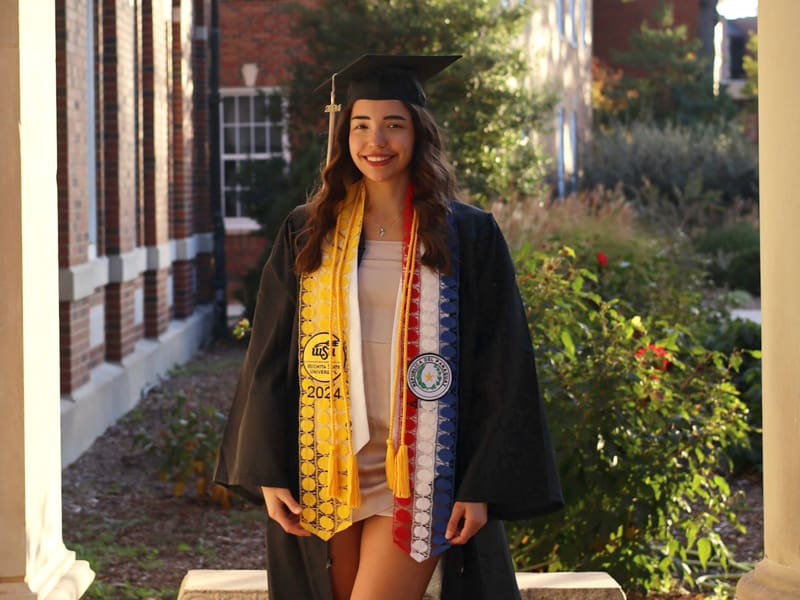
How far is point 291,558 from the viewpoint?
3.29 m

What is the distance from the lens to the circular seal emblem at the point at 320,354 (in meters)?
3.17

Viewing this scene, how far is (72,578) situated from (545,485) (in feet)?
4.89

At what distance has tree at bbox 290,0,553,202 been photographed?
→ 14.9 metres

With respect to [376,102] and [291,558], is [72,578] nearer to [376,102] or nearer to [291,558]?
[291,558]

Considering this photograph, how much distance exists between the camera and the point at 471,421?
322cm

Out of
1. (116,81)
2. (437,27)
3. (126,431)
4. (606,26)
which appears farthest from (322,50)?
(606,26)

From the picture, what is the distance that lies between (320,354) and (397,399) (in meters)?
0.22

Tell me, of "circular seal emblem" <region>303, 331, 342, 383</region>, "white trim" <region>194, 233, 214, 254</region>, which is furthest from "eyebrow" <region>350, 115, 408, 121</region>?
"white trim" <region>194, 233, 214, 254</region>

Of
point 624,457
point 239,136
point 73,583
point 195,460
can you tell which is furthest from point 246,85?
point 73,583

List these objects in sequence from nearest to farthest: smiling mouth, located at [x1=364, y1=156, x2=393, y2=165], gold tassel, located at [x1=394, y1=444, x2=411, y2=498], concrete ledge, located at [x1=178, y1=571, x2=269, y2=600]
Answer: gold tassel, located at [x1=394, y1=444, x2=411, y2=498], smiling mouth, located at [x1=364, y1=156, x2=393, y2=165], concrete ledge, located at [x1=178, y1=571, x2=269, y2=600]

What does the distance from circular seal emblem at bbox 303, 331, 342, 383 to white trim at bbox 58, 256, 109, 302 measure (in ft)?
17.9

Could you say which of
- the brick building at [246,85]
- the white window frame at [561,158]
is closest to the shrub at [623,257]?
the brick building at [246,85]

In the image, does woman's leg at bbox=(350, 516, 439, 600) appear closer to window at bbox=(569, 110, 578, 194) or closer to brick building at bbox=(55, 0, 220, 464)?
brick building at bbox=(55, 0, 220, 464)

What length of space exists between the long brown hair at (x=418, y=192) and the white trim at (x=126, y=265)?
750 centimetres
